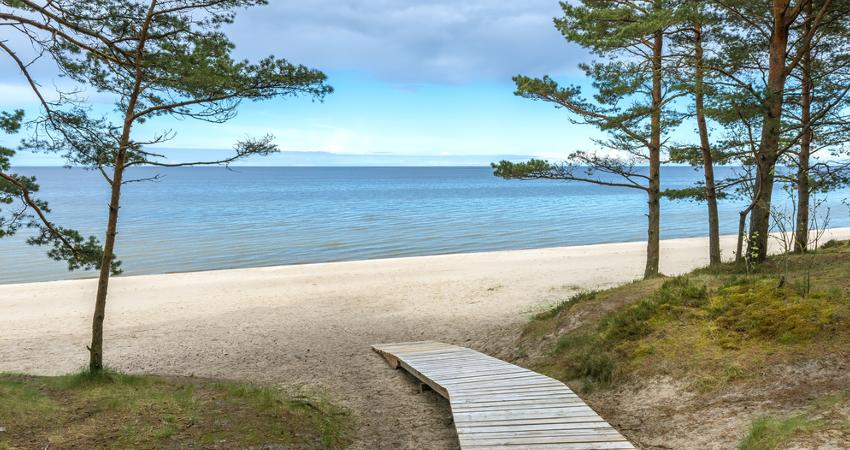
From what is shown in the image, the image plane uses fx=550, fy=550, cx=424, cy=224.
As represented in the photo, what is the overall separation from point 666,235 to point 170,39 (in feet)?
116

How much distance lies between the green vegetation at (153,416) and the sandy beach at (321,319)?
2.49ft

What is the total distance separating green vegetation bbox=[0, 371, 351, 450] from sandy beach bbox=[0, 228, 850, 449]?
76 centimetres

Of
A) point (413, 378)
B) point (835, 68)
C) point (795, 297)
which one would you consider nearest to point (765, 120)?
point (795, 297)

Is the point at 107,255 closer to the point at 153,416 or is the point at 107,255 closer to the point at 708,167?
the point at 153,416

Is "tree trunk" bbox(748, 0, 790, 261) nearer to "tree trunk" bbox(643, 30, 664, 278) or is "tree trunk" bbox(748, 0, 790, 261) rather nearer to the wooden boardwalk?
"tree trunk" bbox(643, 30, 664, 278)

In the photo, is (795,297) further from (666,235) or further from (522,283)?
(666,235)

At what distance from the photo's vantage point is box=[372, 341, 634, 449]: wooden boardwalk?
486cm

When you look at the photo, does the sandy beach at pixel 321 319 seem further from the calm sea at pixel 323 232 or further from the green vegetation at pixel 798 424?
the calm sea at pixel 323 232

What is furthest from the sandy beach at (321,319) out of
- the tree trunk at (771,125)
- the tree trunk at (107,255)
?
the tree trunk at (771,125)

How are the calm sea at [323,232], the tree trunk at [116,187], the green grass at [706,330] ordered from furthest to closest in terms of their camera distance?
the calm sea at [323,232]
the tree trunk at [116,187]
the green grass at [706,330]

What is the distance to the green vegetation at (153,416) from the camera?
18.2ft

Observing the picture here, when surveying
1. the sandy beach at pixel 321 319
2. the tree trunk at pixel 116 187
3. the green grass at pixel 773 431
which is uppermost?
the tree trunk at pixel 116 187

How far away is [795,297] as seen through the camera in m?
7.34

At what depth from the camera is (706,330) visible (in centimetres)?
736
